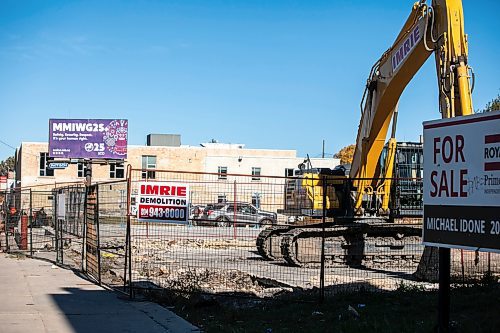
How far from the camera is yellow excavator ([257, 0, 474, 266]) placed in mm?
12680

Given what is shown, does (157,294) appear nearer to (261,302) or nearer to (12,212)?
(261,302)

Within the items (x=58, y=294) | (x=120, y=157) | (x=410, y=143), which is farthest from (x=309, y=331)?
(x=120, y=157)

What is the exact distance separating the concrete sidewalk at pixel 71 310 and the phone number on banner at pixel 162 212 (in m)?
1.48

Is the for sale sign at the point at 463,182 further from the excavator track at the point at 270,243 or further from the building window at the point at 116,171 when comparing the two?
the building window at the point at 116,171

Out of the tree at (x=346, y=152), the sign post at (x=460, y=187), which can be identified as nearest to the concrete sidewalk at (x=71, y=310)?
the sign post at (x=460, y=187)

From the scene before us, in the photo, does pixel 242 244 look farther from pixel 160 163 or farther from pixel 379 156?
pixel 160 163

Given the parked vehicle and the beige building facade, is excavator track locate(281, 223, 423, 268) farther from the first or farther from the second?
the beige building facade

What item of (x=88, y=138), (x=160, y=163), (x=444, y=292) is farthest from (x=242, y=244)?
(x=160, y=163)

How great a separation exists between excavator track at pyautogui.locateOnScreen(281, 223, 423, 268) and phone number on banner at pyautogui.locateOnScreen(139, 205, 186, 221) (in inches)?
303

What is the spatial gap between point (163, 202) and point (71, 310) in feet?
7.60

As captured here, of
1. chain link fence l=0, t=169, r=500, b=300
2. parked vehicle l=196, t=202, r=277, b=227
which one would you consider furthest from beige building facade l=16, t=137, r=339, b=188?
parked vehicle l=196, t=202, r=277, b=227

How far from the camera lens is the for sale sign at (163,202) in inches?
444

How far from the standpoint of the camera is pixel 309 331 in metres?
8.45

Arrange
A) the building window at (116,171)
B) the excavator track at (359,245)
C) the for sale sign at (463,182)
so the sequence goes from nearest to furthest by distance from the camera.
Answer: the for sale sign at (463,182) < the excavator track at (359,245) < the building window at (116,171)
